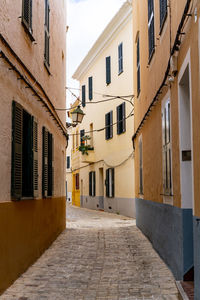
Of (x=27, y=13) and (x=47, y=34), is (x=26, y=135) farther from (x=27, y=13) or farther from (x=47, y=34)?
(x=47, y=34)

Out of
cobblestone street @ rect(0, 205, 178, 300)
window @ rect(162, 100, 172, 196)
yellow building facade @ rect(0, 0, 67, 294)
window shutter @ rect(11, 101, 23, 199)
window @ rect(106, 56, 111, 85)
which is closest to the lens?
cobblestone street @ rect(0, 205, 178, 300)

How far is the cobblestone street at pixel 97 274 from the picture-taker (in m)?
5.95

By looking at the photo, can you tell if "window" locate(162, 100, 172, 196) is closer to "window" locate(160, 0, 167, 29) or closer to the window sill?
"window" locate(160, 0, 167, 29)

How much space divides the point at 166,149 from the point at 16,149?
2.63m

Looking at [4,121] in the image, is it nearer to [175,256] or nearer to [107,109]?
[175,256]

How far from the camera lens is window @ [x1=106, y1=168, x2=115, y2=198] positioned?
2305cm

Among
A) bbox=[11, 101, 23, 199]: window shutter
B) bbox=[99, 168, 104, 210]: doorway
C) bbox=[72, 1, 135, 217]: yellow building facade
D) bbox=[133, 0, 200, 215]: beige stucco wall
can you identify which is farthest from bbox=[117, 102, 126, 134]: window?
bbox=[11, 101, 23, 199]: window shutter

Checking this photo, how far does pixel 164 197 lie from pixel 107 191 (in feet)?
52.7

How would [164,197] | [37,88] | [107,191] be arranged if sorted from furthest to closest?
[107,191] < [37,88] < [164,197]

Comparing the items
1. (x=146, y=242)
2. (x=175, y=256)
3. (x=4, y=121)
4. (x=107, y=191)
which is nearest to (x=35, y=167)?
(x=4, y=121)

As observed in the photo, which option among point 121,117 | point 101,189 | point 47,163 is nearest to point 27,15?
point 47,163

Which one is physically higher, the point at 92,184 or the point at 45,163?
the point at 45,163

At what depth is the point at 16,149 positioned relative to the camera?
264 inches

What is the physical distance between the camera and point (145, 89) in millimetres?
11359
